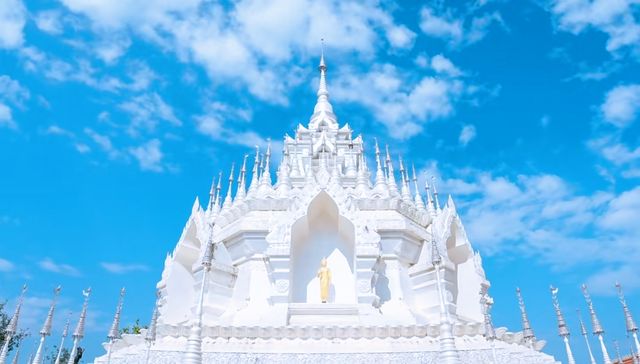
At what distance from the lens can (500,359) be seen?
13.9 meters

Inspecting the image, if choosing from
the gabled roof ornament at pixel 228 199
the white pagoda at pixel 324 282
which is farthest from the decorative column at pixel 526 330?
the gabled roof ornament at pixel 228 199

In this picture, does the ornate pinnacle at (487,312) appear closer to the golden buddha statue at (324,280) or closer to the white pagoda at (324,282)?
the white pagoda at (324,282)

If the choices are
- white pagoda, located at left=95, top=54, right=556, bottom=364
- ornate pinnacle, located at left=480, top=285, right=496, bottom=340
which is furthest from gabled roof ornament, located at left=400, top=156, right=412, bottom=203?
ornate pinnacle, located at left=480, top=285, right=496, bottom=340

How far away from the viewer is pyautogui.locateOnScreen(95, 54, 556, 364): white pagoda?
14.2 m

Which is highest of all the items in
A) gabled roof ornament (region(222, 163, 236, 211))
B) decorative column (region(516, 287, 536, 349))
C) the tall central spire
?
the tall central spire

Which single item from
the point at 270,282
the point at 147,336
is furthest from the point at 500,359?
the point at 147,336

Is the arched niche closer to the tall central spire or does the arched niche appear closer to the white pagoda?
the white pagoda

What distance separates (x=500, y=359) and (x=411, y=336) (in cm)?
270

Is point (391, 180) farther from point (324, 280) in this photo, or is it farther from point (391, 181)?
point (324, 280)

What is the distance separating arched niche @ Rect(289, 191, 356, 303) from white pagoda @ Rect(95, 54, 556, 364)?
5cm

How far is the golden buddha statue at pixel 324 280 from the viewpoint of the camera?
1725 cm

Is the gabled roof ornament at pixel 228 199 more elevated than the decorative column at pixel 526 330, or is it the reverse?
the gabled roof ornament at pixel 228 199

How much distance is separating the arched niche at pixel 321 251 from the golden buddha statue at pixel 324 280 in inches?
29.2

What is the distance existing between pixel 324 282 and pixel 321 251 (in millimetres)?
1940
